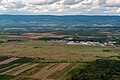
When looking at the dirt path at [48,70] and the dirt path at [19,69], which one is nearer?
the dirt path at [48,70]

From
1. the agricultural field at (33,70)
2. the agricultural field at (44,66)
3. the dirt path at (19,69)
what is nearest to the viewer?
the agricultural field at (33,70)

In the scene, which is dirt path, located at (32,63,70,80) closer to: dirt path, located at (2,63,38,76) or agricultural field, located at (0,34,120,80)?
agricultural field, located at (0,34,120,80)

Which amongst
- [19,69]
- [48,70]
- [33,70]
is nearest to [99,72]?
[48,70]

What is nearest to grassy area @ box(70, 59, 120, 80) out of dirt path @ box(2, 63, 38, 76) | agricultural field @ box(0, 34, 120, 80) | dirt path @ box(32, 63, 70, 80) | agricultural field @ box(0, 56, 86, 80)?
agricultural field @ box(0, 34, 120, 80)

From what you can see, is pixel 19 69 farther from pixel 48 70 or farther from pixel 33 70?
pixel 48 70

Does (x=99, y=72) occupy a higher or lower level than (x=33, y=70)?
lower

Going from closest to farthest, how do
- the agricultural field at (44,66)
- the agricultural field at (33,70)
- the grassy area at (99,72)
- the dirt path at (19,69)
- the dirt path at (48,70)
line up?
the grassy area at (99,72) → the agricultural field at (33,70) → the agricultural field at (44,66) → the dirt path at (48,70) → the dirt path at (19,69)

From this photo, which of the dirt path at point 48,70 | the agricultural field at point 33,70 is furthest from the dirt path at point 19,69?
the dirt path at point 48,70

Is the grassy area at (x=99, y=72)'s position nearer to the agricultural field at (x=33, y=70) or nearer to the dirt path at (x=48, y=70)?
the agricultural field at (x=33, y=70)

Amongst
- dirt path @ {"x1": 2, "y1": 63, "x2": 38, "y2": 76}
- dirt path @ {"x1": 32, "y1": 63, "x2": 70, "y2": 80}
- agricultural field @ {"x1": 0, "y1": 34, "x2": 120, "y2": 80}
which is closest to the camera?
agricultural field @ {"x1": 0, "y1": 34, "x2": 120, "y2": 80}

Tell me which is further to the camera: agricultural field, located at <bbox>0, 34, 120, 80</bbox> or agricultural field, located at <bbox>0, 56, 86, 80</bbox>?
agricultural field, located at <bbox>0, 34, 120, 80</bbox>

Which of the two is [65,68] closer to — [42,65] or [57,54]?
[42,65]

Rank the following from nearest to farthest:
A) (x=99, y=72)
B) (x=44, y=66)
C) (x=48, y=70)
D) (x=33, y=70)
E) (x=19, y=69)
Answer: (x=99, y=72)
(x=33, y=70)
(x=48, y=70)
(x=19, y=69)
(x=44, y=66)
